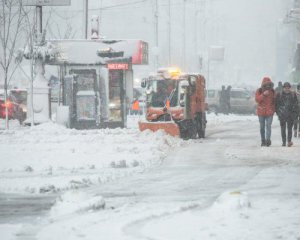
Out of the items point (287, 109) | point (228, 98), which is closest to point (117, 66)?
point (287, 109)

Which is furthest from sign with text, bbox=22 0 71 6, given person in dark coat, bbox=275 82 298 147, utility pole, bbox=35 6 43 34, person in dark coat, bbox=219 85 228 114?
person in dark coat, bbox=219 85 228 114

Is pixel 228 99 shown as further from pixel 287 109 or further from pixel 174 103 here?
pixel 287 109

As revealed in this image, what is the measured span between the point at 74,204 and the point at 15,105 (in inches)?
986

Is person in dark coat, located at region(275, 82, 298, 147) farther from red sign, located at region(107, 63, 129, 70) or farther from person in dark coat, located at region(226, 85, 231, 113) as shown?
person in dark coat, located at region(226, 85, 231, 113)

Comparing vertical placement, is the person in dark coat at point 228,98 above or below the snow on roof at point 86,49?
below

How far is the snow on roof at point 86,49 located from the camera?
27.2 m

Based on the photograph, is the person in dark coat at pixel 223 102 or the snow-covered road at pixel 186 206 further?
the person in dark coat at pixel 223 102

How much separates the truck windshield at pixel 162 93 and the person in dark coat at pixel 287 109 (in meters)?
4.58

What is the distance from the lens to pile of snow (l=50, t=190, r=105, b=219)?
8.86m

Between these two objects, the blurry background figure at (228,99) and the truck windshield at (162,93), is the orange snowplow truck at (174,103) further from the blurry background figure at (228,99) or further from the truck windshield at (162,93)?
the blurry background figure at (228,99)

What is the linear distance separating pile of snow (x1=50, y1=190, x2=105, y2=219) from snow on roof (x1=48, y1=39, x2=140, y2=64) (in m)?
18.1

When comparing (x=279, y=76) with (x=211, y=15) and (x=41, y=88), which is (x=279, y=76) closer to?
(x=211, y=15)

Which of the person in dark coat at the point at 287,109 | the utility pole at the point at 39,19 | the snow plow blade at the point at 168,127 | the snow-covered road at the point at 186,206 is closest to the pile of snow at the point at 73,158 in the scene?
the snow-covered road at the point at 186,206

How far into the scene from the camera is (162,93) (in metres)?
22.8
